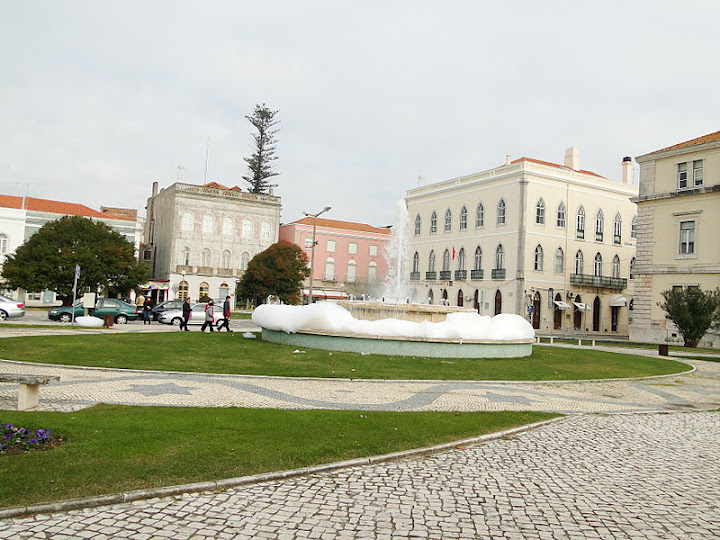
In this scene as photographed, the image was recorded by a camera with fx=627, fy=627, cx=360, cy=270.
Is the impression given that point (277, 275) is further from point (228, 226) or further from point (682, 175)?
point (682, 175)

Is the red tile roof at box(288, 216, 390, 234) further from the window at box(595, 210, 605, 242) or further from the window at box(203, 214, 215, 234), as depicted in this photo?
the window at box(595, 210, 605, 242)

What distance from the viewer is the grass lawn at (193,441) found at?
5.45m

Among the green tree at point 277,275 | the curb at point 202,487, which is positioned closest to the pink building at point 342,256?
the green tree at point 277,275

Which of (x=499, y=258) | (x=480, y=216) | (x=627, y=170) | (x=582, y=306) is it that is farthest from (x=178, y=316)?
(x=627, y=170)

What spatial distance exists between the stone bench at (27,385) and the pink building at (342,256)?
209 feet

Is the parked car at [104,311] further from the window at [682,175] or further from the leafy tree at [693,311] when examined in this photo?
the window at [682,175]

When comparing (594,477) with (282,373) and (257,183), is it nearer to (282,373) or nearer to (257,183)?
(282,373)

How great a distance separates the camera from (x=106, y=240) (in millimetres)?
49844

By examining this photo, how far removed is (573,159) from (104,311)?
4436cm

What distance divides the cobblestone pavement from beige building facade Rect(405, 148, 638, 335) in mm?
43065

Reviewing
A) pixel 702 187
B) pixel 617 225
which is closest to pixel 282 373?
pixel 702 187

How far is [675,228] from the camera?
38.5m

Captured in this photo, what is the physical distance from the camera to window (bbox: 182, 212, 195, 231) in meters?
66.1

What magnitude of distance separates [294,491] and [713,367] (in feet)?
69.3
